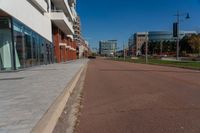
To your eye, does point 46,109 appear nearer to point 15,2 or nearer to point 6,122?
point 6,122

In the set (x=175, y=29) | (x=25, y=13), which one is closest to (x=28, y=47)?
(x=25, y=13)

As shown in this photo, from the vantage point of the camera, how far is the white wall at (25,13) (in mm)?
19719

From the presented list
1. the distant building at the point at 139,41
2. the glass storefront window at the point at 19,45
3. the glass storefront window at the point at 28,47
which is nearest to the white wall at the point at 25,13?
the glass storefront window at the point at 19,45

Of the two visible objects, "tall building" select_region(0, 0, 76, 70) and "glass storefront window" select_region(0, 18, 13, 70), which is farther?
"glass storefront window" select_region(0, 18, 13, 70)

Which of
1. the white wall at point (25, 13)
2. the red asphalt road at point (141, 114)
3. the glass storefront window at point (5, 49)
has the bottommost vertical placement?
the red asphalt road at point (141, 114)

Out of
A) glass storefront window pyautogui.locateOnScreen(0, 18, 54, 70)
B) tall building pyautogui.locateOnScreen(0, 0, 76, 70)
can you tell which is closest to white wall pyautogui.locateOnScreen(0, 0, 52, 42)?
tall building pyautogui.locateOnScreen(0, 0, 76, 70)

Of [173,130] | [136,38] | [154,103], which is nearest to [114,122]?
[173,130]

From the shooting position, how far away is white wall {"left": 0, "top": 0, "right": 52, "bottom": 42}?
64.7 feet

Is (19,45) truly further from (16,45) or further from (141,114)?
(141,114)

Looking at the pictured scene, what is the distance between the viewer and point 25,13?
84.1 feet

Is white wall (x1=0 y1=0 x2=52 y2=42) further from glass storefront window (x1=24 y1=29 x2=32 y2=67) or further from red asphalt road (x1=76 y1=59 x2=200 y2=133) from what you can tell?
red asphalt road (x1=76 y1=59 x2=200 y2=133)

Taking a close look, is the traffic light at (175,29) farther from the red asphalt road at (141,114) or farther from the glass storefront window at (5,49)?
the red asphalt road at (141,114)

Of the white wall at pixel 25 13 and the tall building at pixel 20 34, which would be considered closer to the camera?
the white wall at pixel 25 13

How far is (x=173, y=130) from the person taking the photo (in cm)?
571
